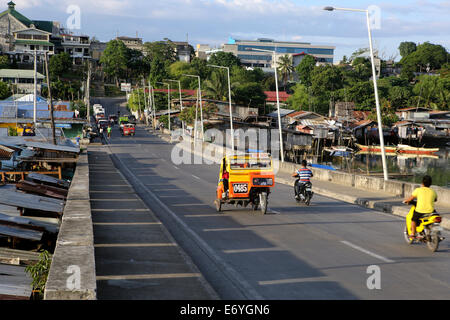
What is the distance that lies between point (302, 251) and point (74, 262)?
5.77 m

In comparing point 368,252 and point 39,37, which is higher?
point 39,37

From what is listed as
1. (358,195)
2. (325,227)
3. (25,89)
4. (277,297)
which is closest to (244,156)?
(325,227)

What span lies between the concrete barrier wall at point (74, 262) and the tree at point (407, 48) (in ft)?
595

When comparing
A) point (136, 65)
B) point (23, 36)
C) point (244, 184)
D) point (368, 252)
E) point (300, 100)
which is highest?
point (23, 36)

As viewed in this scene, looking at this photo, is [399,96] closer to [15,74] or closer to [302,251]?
[15,74]

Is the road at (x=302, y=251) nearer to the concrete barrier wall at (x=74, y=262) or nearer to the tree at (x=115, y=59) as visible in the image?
the concrete barrier wall at (x=74, y=262)

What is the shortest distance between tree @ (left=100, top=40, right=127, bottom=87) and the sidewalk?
12901 cm

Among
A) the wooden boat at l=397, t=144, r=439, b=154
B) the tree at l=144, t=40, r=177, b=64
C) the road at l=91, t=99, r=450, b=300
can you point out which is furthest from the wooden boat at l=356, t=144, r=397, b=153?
the tree at l=144, t=40, r=177, b=64

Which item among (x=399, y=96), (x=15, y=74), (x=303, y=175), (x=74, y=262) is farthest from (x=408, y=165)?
(x=15, y=74)

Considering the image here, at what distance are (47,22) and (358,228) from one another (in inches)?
6423

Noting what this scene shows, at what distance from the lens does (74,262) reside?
9086 mm

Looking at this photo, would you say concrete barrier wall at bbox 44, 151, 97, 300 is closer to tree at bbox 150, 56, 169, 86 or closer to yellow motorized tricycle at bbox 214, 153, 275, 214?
yellow motorized tricycle at bbox 214, 153, 275, 214

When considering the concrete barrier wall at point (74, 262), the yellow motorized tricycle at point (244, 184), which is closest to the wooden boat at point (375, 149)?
the yellow motorized tricycle at point (244, 184)
